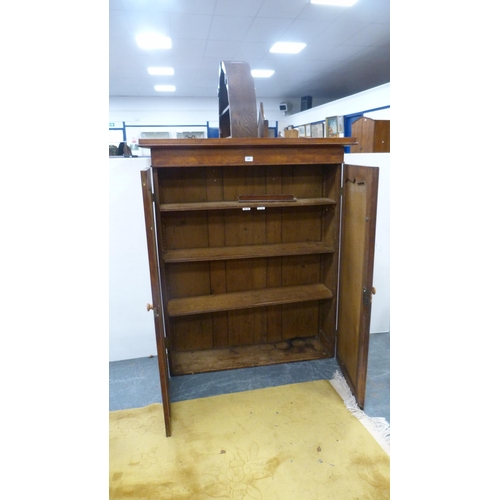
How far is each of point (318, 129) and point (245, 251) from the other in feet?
18.7

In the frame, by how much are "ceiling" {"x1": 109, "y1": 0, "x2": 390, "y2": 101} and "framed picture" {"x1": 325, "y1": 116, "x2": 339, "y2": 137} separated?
895 millimetres

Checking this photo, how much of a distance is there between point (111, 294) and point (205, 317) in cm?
69

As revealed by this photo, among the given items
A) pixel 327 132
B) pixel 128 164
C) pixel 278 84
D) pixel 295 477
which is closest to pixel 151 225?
pixel 128 164

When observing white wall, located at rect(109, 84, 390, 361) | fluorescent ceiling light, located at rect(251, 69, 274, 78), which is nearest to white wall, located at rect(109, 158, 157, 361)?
white wall, located at rect(109, 84, 390, 361)

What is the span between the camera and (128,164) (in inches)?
88.7

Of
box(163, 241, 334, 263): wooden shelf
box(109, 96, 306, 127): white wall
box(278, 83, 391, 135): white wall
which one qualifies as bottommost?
box(163, 241, 334, 263): wooden shelf

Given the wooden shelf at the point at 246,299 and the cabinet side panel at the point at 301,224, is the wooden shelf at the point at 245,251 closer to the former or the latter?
the cabinet side panel at the point at 301,224

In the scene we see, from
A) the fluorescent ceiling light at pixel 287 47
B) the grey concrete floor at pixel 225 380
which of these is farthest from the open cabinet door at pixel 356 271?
the fluorescent ceiling light at pixel 287 47

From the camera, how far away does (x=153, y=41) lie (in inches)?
196

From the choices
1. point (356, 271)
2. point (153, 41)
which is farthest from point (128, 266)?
point (153, 41)

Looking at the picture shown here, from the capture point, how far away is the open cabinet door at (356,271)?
1930 millimetres

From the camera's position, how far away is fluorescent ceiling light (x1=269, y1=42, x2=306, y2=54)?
516 centimetres

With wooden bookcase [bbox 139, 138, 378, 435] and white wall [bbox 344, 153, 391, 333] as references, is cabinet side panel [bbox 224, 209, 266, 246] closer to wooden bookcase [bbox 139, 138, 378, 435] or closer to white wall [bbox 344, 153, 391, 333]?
wooden bookcase [bbox 139, 138, 378, 435]
